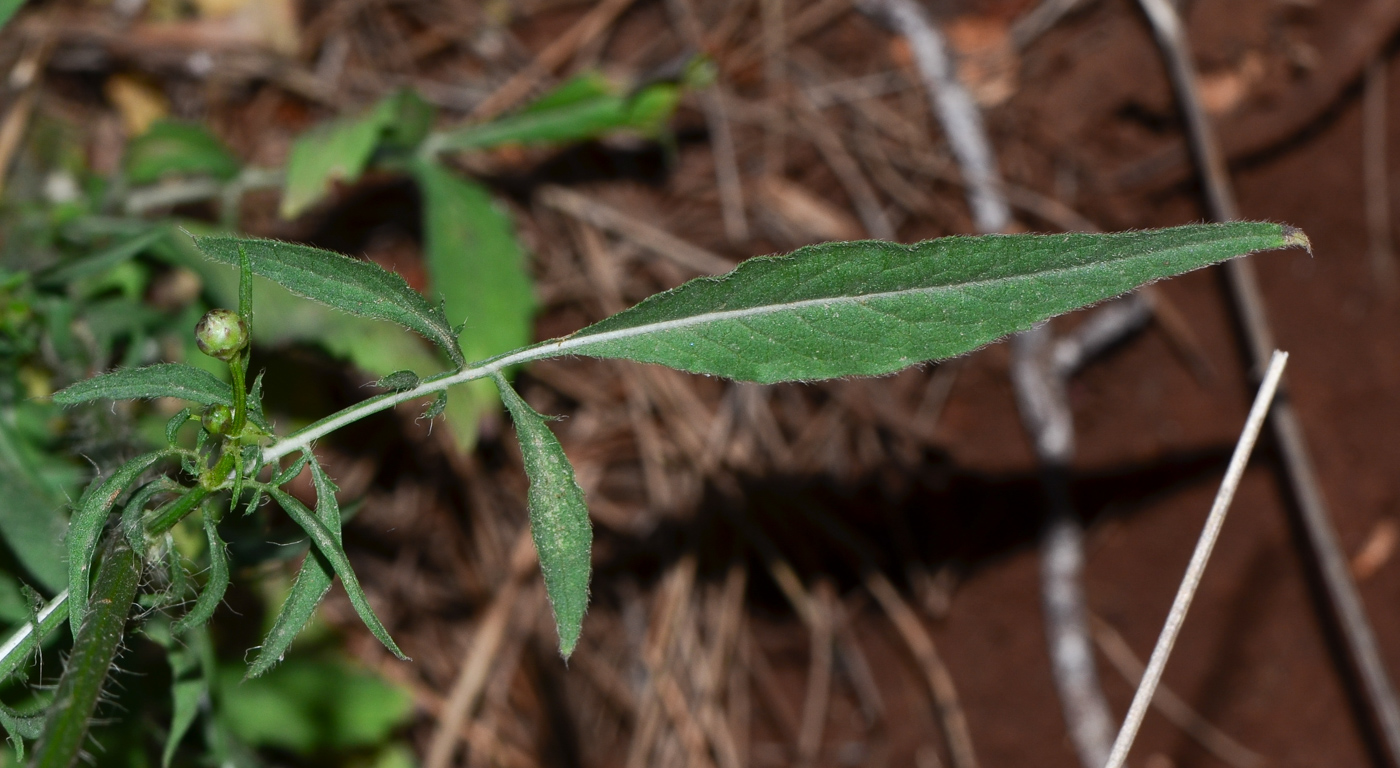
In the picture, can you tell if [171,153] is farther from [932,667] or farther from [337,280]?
[932,667]

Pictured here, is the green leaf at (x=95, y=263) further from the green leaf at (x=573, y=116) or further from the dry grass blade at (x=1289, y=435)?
the dry grass blade at (x=1289, y=435)

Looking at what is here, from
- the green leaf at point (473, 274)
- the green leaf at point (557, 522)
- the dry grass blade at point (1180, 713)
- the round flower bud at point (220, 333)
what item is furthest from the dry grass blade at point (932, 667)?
the round flower bud at point (220, 333)

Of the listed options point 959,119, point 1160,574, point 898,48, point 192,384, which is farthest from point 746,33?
point 192,384

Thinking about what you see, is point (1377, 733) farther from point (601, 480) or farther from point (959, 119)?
point (601, 480)

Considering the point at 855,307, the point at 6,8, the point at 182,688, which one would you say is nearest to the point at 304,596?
the point at 182,688

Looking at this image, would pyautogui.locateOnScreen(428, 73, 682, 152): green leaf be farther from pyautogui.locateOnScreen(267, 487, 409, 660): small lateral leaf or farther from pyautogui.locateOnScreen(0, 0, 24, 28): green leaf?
pyautogui.locateOnScreen(267, 487, 409, 660): small lateral leaf

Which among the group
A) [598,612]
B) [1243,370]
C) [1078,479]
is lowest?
[598,612]
